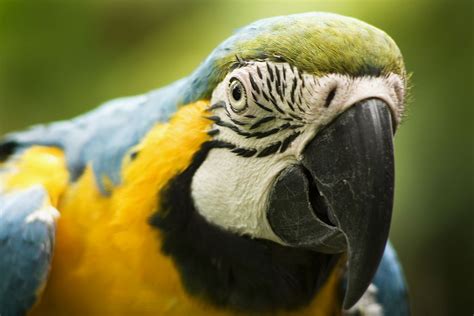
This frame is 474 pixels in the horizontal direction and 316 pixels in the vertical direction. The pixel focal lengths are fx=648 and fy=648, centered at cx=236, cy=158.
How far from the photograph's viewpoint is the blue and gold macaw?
1204 mm

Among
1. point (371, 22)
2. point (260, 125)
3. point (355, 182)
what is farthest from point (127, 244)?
point (371, 22)

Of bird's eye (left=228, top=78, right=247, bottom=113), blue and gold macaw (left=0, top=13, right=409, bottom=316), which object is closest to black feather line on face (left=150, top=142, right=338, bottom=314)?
blue and gold macaw (left=0, top=13, right=409, bottom=316)

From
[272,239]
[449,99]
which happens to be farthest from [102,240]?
[449,99]

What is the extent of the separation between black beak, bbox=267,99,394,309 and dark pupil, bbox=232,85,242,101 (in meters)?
0.18

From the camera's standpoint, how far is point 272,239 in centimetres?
139

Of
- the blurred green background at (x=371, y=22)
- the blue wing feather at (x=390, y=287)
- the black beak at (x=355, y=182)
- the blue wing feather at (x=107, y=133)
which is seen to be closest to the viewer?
the black beak at (x=355, y=182)

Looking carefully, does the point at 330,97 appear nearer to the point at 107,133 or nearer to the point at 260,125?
the point at 260,125

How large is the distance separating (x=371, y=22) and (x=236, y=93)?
195 cm

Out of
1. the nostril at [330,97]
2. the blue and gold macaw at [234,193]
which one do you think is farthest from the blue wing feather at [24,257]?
the nostril at [330,97]

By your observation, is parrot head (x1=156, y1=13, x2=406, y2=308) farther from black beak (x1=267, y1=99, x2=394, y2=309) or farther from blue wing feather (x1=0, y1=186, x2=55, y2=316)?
blue wing feather (x1=0, y1=186, x2=55, y2=316)

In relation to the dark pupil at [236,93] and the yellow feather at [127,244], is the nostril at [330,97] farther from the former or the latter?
the yellow feather at [127,244]

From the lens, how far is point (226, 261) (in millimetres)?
1435

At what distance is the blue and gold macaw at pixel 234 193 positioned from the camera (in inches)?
47.4

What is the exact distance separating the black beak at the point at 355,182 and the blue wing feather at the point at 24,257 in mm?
634
